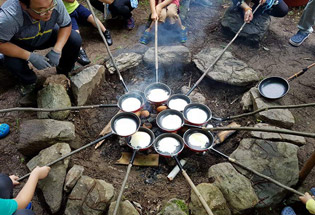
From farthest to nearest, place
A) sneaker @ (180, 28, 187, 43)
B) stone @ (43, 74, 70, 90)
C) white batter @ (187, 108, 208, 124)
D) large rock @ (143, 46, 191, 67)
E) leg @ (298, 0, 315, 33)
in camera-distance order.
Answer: sneaker @ (180, 28, 187, 43) → leg @ (298, 0, 315, 33) → large rock @ (143, 46, 191, 67) → stone @ (43, 74, 70, 90) → white batter @ (187, 108, 208, 124)

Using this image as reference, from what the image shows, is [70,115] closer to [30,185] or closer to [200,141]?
[30,185]

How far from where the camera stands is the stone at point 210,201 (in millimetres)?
2586

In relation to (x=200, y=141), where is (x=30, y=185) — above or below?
above

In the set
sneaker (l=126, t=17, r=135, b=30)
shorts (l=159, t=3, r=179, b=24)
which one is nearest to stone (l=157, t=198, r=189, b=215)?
shorts (l=159, t=3, r=179, b=24)

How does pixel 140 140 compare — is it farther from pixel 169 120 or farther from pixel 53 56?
pixel 53 56

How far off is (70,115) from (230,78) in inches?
97.6

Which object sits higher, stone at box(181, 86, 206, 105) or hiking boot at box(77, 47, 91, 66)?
hiking boot at box(77, 47, 91, 66)

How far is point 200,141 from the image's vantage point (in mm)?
3174

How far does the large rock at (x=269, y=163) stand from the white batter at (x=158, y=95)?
120 centimetres

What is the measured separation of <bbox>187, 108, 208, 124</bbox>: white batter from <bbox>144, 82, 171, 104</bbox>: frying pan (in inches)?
15.7

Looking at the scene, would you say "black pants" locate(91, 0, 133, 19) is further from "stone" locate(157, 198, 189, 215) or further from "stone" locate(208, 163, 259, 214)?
"stone" locate(157, 198, 189, 215)

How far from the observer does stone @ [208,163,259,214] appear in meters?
2.68

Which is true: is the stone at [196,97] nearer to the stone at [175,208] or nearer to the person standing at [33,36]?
the stone at [175,208]

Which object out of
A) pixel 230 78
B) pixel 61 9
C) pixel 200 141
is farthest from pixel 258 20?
pixel 61 9
